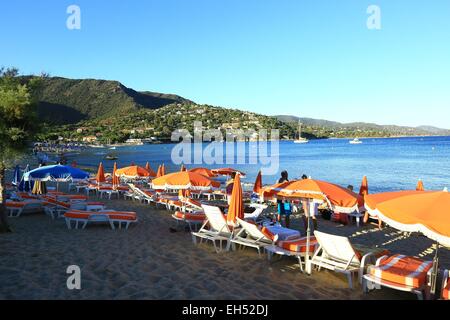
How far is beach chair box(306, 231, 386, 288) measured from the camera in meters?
5.42

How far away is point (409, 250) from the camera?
8.27 m

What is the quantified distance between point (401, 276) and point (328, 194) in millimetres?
1568

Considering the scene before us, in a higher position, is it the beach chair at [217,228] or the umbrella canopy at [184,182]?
the umbrella canopy at [184,182]

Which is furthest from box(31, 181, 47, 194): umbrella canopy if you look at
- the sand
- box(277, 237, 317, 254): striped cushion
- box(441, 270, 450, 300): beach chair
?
box(441, 270, 450, 300): beach chair

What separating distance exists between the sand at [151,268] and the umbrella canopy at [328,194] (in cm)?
117

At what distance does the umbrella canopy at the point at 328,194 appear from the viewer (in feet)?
19.0

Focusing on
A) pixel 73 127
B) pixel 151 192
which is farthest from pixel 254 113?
pixel 151 192

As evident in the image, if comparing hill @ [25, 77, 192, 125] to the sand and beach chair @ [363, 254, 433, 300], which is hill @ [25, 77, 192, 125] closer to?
the sand

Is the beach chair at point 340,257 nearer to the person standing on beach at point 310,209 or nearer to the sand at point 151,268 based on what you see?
the sand at point 151,268

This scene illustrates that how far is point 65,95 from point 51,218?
125056mm

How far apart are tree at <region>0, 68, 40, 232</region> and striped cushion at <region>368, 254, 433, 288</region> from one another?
698cm

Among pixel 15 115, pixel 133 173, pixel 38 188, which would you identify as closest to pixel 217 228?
pixel 15 115

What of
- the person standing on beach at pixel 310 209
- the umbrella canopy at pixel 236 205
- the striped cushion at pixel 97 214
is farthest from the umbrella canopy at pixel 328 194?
the striped cushion at pixel 97 214

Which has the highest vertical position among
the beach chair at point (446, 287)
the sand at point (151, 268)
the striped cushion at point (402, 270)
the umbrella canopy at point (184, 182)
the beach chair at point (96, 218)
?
the umbrella canopy at point (184, 182)
